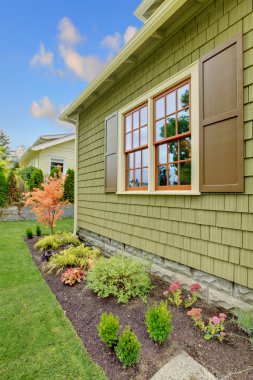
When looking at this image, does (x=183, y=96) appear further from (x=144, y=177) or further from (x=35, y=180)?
(x=35, y=180)

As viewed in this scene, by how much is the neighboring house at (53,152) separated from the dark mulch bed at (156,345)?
13.2 m

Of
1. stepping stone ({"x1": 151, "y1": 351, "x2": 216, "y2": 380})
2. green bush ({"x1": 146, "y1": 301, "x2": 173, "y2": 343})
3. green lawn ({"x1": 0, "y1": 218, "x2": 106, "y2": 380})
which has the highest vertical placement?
green bush ({"x1": 146, "y1": 301, "x2": 173, "y2": 343})

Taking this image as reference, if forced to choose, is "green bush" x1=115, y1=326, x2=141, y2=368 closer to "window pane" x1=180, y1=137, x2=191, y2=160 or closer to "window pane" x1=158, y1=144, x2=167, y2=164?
"window pane" x1=180, y1=137, x2=191, y2=160

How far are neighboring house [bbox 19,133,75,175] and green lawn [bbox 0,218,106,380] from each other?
11739 mm

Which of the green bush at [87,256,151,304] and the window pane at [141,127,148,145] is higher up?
the window pane at [141,127,148,145]

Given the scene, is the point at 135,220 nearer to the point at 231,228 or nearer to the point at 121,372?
the point at 231,228

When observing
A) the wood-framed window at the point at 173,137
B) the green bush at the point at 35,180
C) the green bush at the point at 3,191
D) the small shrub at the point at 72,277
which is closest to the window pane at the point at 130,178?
the wood-framed window at the point at 173,137

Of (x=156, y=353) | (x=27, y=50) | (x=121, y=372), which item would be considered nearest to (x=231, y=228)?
(x=156, y=353)

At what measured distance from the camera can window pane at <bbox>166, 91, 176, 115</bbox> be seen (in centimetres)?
359

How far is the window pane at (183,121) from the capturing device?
3365 mm

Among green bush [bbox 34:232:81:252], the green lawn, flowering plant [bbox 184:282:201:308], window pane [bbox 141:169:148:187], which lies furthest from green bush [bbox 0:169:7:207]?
flowering plant [bbox 184:282:201:308]

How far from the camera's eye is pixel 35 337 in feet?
8.74

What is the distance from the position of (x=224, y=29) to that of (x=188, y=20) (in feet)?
2.29

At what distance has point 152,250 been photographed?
398cm
